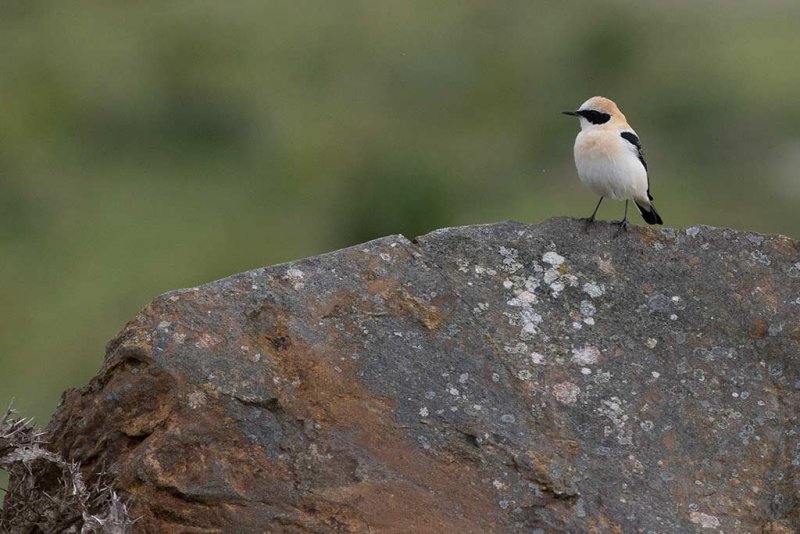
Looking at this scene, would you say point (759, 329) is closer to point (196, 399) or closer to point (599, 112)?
point (599, 112)

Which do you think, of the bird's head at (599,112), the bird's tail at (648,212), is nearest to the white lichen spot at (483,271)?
the bird's head at (599,112)

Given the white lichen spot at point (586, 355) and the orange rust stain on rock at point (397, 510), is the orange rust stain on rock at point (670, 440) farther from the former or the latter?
the orange rust stain on rock at point (397, 510)

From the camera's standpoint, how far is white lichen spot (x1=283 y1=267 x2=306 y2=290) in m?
8.09

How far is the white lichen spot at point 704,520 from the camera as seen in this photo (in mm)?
7535

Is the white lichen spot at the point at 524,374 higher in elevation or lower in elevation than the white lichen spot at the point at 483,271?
lower

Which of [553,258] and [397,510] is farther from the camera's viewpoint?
[553,258]

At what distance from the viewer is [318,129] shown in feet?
70.0

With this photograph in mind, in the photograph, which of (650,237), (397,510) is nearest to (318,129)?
(650,237)

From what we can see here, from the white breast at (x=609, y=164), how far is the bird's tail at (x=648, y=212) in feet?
0.79

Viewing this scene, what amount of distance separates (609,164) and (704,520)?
3.03 metres

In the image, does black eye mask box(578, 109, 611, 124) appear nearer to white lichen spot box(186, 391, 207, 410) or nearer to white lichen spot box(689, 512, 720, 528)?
white lichen spot box(689, 512, 720, 528)

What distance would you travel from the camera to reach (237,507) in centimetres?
739

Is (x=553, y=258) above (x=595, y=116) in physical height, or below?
below

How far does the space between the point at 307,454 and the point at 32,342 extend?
33.3 ft
